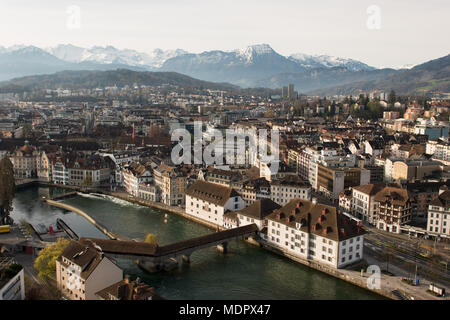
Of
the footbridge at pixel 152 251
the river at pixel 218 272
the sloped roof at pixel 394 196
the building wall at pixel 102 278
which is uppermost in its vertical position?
the sloped roof at pixel 394 196

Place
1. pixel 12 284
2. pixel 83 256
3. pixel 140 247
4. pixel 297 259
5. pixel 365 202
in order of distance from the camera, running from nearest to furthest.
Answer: pixel 12 284 → pixel 83 256 → pixel 140 247 → pixel 297 259 → pixel 365 202

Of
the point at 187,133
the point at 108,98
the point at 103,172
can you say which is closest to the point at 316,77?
the point at 108,98

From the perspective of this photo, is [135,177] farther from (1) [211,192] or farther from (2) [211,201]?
(2) [211,201]

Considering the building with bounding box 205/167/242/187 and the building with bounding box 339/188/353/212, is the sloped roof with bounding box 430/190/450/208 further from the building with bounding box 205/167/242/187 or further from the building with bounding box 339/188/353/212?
the building with bounding box 205/167/242/187

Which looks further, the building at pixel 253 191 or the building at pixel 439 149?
the building at pixel 439 149

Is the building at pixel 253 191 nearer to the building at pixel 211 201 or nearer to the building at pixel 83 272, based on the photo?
the building at pixel 211 201

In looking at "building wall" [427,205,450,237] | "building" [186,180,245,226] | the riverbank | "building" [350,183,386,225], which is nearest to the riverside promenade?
the riverbank

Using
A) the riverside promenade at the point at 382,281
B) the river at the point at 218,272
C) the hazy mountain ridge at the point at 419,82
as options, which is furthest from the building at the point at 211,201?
the hazy mountain ridge at the point at 419,82

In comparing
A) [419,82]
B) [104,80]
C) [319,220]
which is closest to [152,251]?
[319,220]
